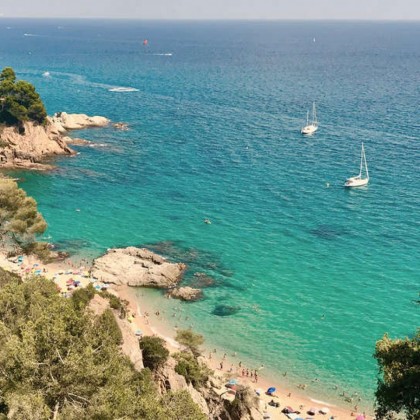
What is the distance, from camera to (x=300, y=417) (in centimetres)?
4044

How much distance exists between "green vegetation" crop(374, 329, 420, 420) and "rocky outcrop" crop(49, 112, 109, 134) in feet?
330

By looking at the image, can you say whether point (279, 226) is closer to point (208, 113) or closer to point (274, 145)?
point (274, 145)

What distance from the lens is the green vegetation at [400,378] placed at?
22.8 meters

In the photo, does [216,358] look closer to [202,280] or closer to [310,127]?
[202,280]

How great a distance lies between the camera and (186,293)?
2189 inches

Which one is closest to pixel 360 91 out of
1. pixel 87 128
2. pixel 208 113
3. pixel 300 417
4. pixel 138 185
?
pixel 208 113

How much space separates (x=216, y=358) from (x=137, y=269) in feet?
53.8

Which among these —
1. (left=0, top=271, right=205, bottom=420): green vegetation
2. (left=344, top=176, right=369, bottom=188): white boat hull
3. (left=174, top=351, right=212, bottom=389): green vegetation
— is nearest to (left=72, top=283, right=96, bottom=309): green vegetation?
(left=174, top=351, right=212, bottom=389): green vegetation

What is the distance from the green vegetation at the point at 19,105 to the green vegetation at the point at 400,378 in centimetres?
8605

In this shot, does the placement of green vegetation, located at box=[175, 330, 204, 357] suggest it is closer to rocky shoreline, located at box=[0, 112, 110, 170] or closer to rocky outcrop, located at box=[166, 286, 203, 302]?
rocky outcrop, located at box=[166, 286, 203, 302]

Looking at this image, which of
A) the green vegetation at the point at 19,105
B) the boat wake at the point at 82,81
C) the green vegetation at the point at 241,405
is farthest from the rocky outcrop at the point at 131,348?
the boat wake at the point at 82,81

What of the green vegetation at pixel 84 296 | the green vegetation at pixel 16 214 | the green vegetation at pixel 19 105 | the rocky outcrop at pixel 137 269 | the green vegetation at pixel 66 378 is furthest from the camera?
the green vegetation at pixel 19 105

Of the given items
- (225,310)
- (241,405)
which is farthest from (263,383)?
(241,405)

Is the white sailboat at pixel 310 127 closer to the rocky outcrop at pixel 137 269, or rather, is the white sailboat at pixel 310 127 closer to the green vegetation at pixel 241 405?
the rocky outcrop at pixel 137 269
